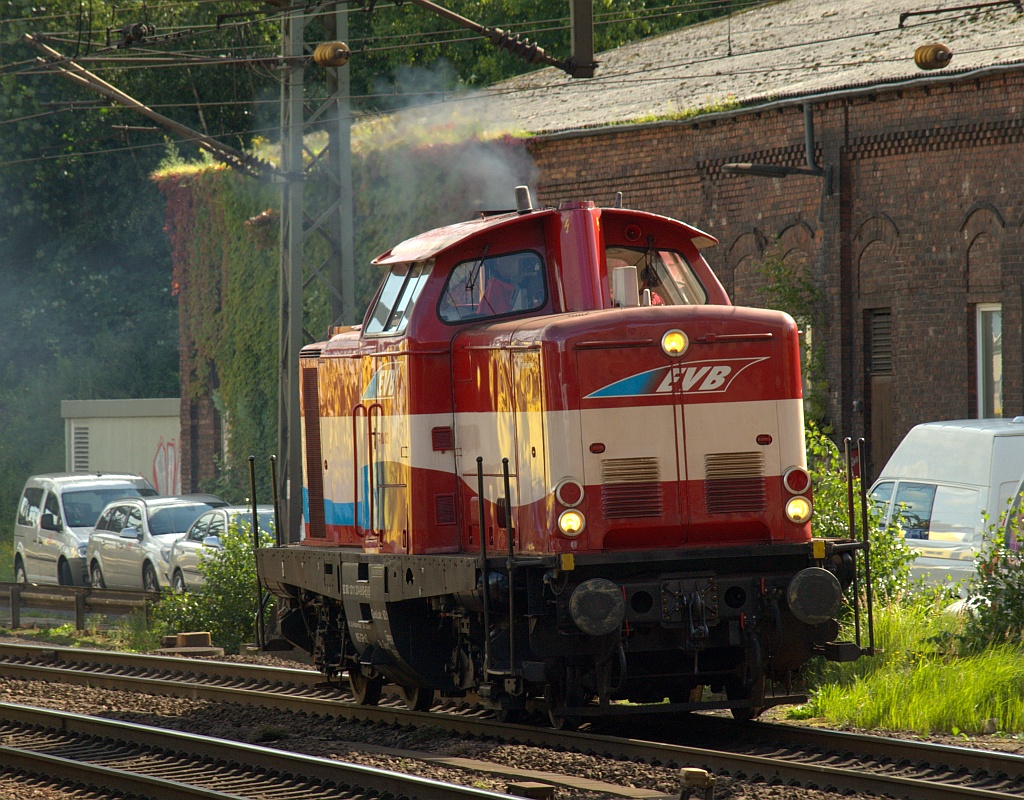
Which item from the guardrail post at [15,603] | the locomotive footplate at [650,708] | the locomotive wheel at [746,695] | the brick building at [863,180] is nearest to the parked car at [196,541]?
the guardrail post at [15,603]

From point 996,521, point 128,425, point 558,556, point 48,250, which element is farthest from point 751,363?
point 48,250

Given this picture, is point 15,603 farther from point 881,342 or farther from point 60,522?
point 881,342

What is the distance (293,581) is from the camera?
40.1 feet

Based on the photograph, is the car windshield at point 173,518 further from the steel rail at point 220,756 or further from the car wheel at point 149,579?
the steel rail at point 220,756

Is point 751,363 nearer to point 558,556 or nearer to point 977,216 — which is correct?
point 558,556

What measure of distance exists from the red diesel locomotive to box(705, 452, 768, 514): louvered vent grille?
0.01 meters

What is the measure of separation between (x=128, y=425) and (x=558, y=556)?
99.8ft

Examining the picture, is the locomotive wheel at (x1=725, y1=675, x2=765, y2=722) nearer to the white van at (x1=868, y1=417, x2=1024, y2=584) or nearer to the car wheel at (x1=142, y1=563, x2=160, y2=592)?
the white van at (x1=868, y1=417, x2=1024, y2=584)

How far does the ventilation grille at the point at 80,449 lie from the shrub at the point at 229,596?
21.4 meters

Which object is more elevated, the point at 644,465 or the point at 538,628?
the point at 644,465

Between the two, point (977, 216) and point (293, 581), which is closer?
point (293, 581)

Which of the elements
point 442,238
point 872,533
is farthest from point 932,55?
point 442,238

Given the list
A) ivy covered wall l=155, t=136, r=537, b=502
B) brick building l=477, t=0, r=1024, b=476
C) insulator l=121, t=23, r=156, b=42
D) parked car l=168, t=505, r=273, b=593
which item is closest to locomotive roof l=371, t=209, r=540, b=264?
insulator l=121, t=23, r=156, b=42

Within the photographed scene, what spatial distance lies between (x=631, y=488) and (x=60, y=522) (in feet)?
65.1
